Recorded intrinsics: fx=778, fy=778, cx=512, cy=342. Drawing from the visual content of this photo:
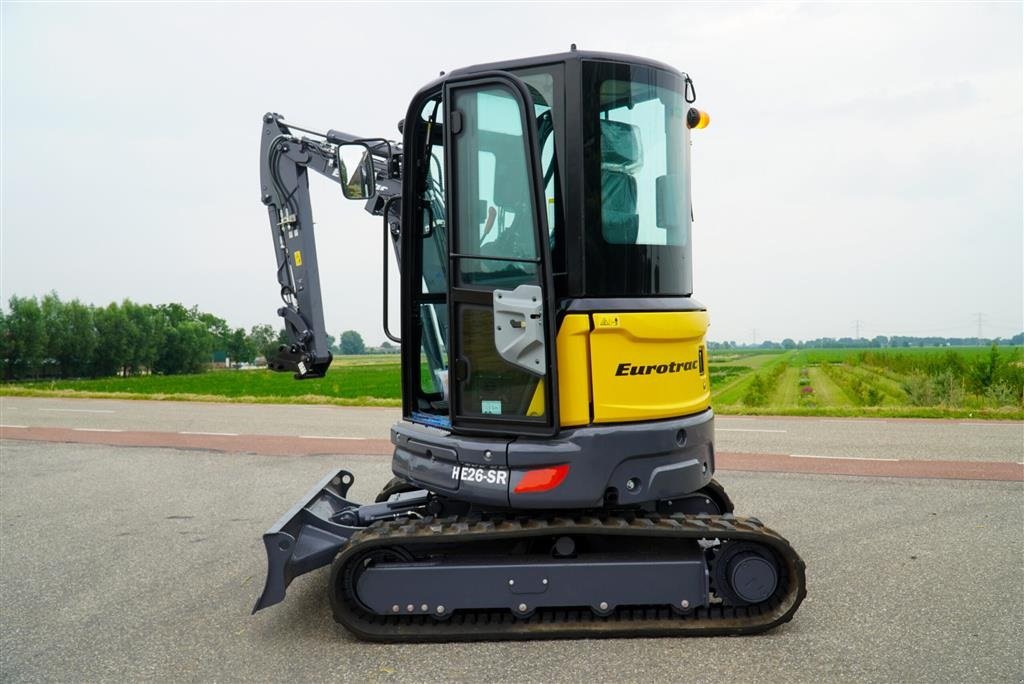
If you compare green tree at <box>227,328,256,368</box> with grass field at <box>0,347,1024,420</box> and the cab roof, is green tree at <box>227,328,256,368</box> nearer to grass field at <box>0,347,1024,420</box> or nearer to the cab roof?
grass field at <box>0,347,1024,420</box>

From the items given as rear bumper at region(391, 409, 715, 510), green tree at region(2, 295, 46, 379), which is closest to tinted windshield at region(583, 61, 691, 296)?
rear bumper at region(391, 409, 715, 510)

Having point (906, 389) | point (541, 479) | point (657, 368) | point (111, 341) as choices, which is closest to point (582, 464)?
point (541, 479)

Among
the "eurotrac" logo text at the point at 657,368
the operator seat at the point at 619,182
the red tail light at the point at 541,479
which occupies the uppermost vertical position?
the operator seat at the point at 619,182

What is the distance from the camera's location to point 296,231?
7023 millimetres

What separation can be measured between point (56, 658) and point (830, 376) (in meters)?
26.2

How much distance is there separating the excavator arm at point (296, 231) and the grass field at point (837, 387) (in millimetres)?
803

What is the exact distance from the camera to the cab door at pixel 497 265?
4.29 meters

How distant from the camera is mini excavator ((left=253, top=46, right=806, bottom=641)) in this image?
4289 millimetres

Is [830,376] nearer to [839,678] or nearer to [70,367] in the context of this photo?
[839,678]

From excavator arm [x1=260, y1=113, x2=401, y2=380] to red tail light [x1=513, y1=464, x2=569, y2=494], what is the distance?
3.22 m

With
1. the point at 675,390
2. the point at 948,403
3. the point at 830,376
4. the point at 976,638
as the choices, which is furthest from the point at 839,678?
the point at 830,376

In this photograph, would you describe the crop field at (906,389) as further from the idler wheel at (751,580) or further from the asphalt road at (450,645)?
the idler wheel at (751,580)

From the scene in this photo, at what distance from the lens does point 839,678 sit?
374 centimetres

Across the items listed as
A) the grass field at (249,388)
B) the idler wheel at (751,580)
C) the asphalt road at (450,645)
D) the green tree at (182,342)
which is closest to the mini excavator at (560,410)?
the idler wheel at (751,580)
